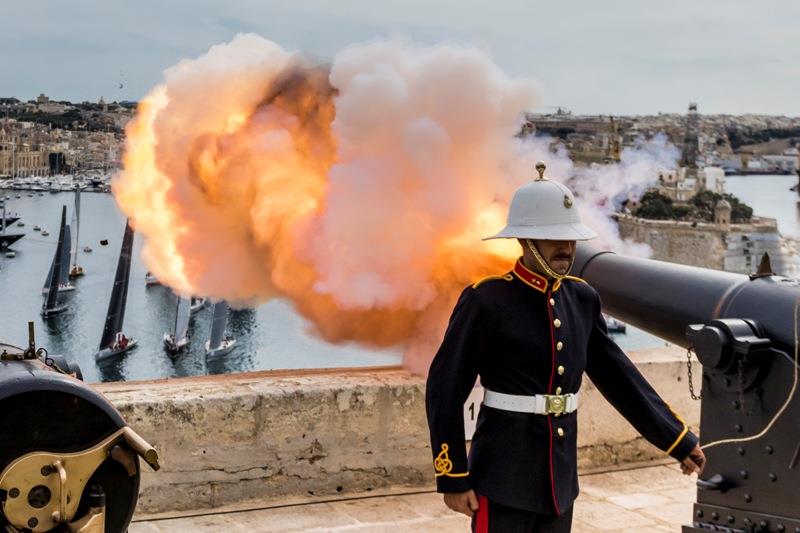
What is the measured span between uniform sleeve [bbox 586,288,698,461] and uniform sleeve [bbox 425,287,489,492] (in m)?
0.53

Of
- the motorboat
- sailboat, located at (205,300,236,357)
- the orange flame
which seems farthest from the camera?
the motorboat

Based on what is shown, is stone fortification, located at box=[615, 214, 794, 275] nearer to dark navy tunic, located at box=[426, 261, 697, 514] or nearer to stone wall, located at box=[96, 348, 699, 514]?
stone wall, located at box=[96, 348, 699, 514]

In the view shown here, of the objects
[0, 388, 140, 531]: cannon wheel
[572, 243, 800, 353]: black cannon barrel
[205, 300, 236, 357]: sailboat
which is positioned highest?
[572, 243, 800, 353]: black cannon barrel

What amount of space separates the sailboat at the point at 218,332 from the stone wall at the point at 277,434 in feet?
157

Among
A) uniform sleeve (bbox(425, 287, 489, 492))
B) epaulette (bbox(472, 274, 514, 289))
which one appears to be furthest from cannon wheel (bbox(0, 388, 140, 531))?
epaulette (bbox(472, 274, 514, 289))

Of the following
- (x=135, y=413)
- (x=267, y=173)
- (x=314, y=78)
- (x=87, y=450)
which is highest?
(x=314, y=78)

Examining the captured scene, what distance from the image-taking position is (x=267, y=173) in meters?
7.40

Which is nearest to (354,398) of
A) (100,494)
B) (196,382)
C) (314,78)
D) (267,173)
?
(196,382)

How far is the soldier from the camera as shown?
3.39 metres

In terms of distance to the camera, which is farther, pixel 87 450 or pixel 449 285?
pixel 449 285

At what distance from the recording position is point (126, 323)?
67562mm

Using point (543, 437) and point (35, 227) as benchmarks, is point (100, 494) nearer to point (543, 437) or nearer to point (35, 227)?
point (543, 437)

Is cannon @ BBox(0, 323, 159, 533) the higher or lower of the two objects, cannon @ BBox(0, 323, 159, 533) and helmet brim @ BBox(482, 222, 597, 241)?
the lower

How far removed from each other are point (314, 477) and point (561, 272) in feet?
9.79
